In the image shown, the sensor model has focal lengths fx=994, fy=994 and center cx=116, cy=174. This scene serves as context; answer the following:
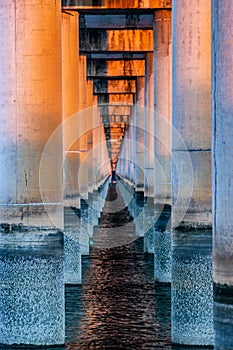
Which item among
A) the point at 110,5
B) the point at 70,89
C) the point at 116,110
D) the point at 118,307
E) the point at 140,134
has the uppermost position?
the point at 110,5

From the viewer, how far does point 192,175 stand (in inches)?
637

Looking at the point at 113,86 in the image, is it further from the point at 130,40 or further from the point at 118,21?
the point at 118,21

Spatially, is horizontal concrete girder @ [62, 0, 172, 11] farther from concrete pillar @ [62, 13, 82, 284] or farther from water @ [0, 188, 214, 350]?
water @ [0, 188, 214, 350]

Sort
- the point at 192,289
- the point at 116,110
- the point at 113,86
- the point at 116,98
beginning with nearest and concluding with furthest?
the point at 192,289 → the point at 113,86 → the point at 116,98 → the point at 116,110

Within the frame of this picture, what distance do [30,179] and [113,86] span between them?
33750 millimetres

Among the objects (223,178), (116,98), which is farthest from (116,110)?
(223,178)

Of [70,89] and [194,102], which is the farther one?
[70,89]

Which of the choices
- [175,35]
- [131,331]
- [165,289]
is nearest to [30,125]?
[175,35]

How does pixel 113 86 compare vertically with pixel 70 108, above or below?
below

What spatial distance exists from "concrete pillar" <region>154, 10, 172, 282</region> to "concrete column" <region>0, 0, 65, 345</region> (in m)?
8.44

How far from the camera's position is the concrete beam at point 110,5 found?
27.0 metres

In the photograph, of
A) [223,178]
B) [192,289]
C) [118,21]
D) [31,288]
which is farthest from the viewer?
[118,21]

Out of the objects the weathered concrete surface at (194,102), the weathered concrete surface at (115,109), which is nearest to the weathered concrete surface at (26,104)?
the weathered concrete surface at (194,102)

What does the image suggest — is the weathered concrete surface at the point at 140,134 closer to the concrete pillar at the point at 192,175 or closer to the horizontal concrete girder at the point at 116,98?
the horizontal concrete girder at the point at 116,98
